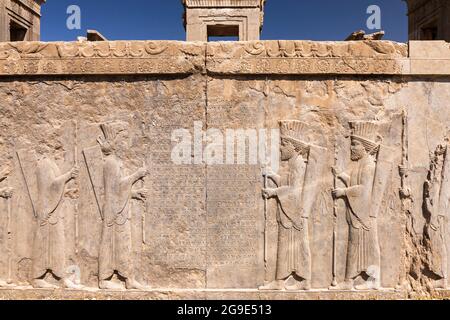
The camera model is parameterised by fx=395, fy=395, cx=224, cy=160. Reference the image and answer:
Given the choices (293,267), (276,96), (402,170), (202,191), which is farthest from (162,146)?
(402,170)

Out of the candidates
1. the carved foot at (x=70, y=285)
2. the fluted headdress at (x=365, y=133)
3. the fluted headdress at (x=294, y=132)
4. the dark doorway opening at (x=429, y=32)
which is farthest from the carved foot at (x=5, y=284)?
the dark doorway opening at (x=429, y=32)

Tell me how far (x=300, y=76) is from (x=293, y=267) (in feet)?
6.96

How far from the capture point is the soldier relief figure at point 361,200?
4348mm

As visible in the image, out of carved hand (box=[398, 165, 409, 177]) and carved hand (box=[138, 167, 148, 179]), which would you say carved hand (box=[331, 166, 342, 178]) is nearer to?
carved hand (box=[398, 165, 409, 177])

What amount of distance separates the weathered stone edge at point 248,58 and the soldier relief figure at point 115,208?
2.55 ft

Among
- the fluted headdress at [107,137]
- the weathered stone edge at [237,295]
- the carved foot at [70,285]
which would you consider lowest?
the weathered stone edge at [237,295]

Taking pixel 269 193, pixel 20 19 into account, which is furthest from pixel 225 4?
pixel 269 193

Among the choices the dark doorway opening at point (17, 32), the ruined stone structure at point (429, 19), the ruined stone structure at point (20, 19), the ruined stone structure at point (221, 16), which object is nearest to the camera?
the ruined stone structure at point (429, 19)

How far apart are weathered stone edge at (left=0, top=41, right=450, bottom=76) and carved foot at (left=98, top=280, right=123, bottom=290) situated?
2341 mm

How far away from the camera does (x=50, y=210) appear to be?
4414mm

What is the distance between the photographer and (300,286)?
174 inches

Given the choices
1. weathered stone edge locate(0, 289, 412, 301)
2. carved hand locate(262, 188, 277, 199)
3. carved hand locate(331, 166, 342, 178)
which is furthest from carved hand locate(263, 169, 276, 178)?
weathered stone edge locate(0, 289, 412, 301)

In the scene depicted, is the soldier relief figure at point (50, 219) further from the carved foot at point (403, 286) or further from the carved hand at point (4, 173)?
the carved foot at point (403, 286)

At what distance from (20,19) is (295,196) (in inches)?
560
